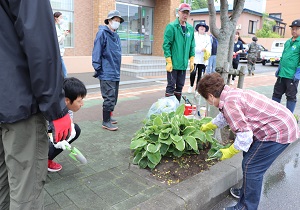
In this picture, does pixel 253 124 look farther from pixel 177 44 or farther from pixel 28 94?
pixel 177 44

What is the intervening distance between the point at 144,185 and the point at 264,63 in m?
21.2

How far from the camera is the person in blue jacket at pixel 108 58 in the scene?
433 centimetres

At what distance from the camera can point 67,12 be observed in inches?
439

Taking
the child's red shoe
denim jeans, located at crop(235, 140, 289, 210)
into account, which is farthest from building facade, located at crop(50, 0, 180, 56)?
denim jeans, located at crop(235, 140, 289, 210)

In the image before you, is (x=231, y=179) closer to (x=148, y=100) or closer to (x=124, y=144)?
(x=124, y=144)

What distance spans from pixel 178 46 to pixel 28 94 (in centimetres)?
375

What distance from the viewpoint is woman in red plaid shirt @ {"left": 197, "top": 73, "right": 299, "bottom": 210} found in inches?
92.4

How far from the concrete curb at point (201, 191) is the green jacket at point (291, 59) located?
8.91 feet

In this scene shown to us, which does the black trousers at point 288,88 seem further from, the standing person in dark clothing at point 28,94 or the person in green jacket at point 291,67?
the standing person in dark clothing at point 28,94

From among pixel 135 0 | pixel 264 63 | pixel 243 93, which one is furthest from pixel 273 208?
pixel 264 63

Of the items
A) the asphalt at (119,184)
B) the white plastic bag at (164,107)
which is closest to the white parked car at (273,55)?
the white plastic bag at (164,107)

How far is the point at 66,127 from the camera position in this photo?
5.83ft

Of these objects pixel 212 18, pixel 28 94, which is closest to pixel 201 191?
pixel 28 94

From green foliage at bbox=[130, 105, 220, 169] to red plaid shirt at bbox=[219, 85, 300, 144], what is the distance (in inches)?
35.2
